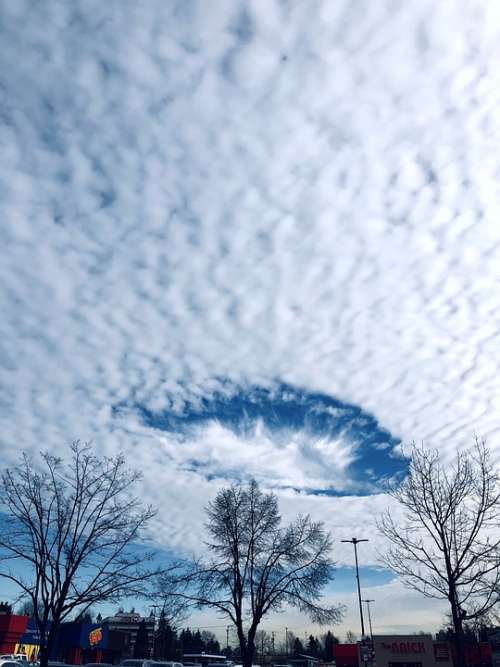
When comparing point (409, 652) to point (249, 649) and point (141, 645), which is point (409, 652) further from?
→ point (141, 645)

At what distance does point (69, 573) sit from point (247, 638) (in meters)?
16.2

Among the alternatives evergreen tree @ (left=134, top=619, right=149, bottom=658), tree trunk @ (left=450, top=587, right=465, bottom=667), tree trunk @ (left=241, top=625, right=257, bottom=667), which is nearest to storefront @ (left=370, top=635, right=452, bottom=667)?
tree trunk @ (left=241, top=625, right=257, bottom=667)

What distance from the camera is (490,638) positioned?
55656 mm

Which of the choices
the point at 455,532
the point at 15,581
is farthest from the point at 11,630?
the point at 455,532

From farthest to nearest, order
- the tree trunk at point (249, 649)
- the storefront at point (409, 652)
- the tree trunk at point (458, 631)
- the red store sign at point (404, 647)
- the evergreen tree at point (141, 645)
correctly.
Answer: the evergreen tree at point (141, 645), the red store sign at point (404, 647), the storefront at point (409, 652), the tree trunk at point (249, 649), the tree trunk at point (458, 631)

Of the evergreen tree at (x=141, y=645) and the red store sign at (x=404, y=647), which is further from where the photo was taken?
the evergreen tree at (x=141, y=645)

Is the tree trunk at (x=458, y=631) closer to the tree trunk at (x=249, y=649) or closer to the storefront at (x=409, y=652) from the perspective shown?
the tree trunk at (x=249, y=649)

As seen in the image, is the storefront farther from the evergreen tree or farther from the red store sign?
the evergreen tree

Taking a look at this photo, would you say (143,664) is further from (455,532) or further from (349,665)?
(349,665)

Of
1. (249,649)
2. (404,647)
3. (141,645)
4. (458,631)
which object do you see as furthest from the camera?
(141,645)

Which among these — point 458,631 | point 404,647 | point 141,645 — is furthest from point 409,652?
point 141,645

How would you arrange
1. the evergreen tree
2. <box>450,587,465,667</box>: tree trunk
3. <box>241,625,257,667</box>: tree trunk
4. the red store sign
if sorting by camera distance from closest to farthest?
1. <box>450,587,465,667</box>: tree trunk
2. <box>241,625,257,667</box>: tree trunk
3. the red store sign
4. the evergreen tree

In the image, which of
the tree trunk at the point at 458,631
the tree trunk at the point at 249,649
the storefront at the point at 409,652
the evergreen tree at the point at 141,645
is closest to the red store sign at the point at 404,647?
the storefront at the point at 409,652

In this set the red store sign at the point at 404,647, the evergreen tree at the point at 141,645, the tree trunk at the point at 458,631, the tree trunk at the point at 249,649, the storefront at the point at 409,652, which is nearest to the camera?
the tree trunk at the point at 458,631
